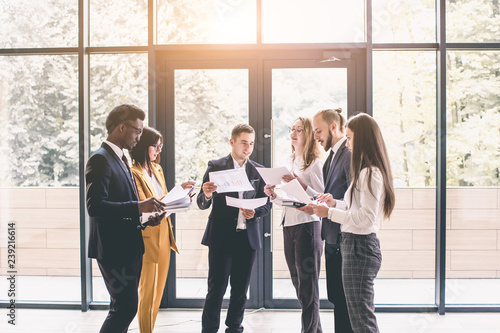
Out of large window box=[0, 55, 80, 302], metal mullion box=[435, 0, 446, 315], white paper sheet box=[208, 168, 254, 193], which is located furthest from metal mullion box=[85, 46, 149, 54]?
metal mullion box=[435, 0, 446, 315]

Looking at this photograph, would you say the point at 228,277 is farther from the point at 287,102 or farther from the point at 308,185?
the point at 287,102

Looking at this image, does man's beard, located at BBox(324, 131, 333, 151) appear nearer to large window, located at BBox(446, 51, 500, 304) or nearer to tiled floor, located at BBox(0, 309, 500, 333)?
tiled floor, located at BBox(0, 309, 500, 333)

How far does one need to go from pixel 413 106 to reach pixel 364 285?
7.33 ft

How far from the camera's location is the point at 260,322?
3.59m

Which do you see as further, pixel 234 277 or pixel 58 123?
pixel 58 123

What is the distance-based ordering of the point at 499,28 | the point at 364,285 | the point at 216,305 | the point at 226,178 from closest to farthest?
the point at 364,285 < the point at 226,178 < the point at 216,305 < the point at 499,28

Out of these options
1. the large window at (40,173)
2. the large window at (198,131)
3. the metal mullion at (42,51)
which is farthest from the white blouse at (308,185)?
the metal mullion at (42,51)

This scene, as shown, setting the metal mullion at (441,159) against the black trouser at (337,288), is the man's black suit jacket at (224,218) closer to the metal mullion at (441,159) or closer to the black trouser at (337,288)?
the black trouser at (337,288)

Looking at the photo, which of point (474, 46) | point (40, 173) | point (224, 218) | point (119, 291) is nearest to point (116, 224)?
point (119, 291)

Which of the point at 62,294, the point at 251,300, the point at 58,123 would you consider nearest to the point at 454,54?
the point at 251,300

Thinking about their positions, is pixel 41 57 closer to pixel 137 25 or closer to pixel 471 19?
pixel 137 25

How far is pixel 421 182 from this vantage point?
3922 mm

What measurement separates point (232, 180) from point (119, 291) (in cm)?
98

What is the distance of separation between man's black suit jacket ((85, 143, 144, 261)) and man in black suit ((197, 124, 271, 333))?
0.74 m
